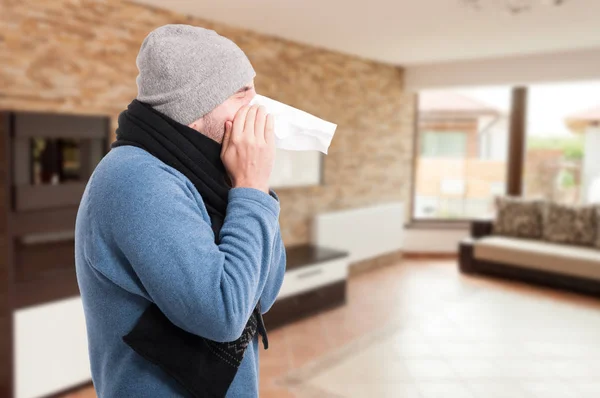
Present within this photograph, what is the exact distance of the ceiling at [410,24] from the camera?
3.48 metres

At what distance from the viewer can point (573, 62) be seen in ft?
16.9

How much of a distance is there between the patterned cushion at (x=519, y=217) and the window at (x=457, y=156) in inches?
30.4

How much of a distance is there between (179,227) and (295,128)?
36cm

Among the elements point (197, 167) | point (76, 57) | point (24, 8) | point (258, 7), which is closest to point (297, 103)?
point (258, 7)

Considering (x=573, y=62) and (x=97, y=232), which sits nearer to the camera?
(x=97, y=232)

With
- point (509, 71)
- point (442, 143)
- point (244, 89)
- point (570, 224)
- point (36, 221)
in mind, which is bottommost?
point (570, 224)

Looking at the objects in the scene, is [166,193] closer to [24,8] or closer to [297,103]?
[24,8]

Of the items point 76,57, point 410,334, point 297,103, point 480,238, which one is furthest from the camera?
point 480,238

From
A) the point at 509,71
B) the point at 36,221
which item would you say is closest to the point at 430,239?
the point at 509,71

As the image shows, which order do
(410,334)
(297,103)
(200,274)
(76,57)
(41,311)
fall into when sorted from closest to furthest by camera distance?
1. (200,274)
2. (41,311)
3. (76,57)
4. (410,334)
5. (297,103)

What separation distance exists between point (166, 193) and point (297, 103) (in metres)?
4.16

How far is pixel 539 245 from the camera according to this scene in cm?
539

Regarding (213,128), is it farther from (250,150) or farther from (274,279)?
(274,279)

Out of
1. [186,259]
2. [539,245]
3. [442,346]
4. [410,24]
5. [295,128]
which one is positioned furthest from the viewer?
[539,245]
